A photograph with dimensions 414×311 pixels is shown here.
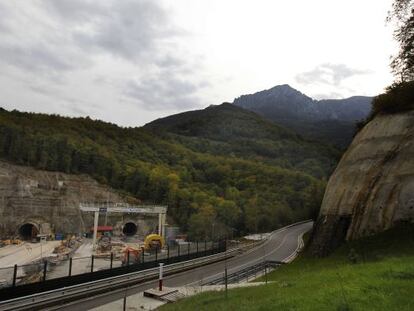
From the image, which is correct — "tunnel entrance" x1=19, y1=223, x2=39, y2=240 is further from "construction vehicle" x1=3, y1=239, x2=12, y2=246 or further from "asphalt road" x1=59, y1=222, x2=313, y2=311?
"asphalt road" x1=59, y1=222, x2=313, y2=311

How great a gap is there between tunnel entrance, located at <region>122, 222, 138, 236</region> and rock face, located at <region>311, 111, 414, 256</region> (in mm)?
92363

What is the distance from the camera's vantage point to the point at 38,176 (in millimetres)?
121625

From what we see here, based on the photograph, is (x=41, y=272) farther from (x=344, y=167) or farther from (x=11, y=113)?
(x=11, y=113)

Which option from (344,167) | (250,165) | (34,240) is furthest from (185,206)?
(344,167)

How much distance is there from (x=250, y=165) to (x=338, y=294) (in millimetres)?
158378

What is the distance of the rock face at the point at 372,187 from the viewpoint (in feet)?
70.7

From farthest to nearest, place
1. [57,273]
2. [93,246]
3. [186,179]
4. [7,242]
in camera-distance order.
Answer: [186,179] < [7,242] < [93,246] < [57,273]

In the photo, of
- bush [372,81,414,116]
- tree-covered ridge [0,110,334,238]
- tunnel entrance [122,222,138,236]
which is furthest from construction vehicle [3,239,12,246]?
bush [372,81,414,116]

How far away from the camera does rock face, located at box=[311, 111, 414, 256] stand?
70.7 ft

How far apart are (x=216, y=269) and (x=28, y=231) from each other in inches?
3510

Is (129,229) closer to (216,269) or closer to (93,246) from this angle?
(93,246)

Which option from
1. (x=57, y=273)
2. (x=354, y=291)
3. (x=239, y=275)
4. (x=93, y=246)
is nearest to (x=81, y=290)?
(x=57, y=273)

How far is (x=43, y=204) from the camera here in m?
111

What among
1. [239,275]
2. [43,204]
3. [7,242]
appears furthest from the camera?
[43,204]
